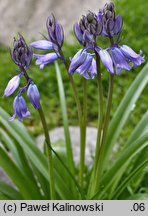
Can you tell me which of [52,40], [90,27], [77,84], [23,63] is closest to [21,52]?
[23,63]

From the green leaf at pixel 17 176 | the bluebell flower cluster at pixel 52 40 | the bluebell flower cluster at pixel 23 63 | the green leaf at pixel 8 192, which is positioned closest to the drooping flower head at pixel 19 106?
the bluebell flower cluster at pixel 23 63

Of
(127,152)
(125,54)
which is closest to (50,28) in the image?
(125,54)

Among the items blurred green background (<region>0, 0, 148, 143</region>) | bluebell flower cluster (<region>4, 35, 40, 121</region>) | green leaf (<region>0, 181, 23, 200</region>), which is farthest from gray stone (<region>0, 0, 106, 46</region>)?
bluebell flower cluster (<region>4, 35, 40, 121</region>)

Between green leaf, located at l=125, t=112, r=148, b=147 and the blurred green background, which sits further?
the blurred green background

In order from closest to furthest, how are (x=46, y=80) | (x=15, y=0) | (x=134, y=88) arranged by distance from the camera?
(x=134, y=88)
(x=46, y=80)
(x=15, y=0)

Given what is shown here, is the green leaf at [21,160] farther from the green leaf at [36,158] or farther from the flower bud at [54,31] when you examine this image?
the flower bud at [54,31]

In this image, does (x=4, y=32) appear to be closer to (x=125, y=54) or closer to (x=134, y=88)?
(x=134, y=88)

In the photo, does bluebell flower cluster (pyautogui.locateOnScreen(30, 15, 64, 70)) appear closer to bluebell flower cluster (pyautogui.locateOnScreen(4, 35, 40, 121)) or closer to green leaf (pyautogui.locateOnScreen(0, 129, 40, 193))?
bluebell flower cluster (pyautogui.locateOnScreen(4, 35, 40, 121))
